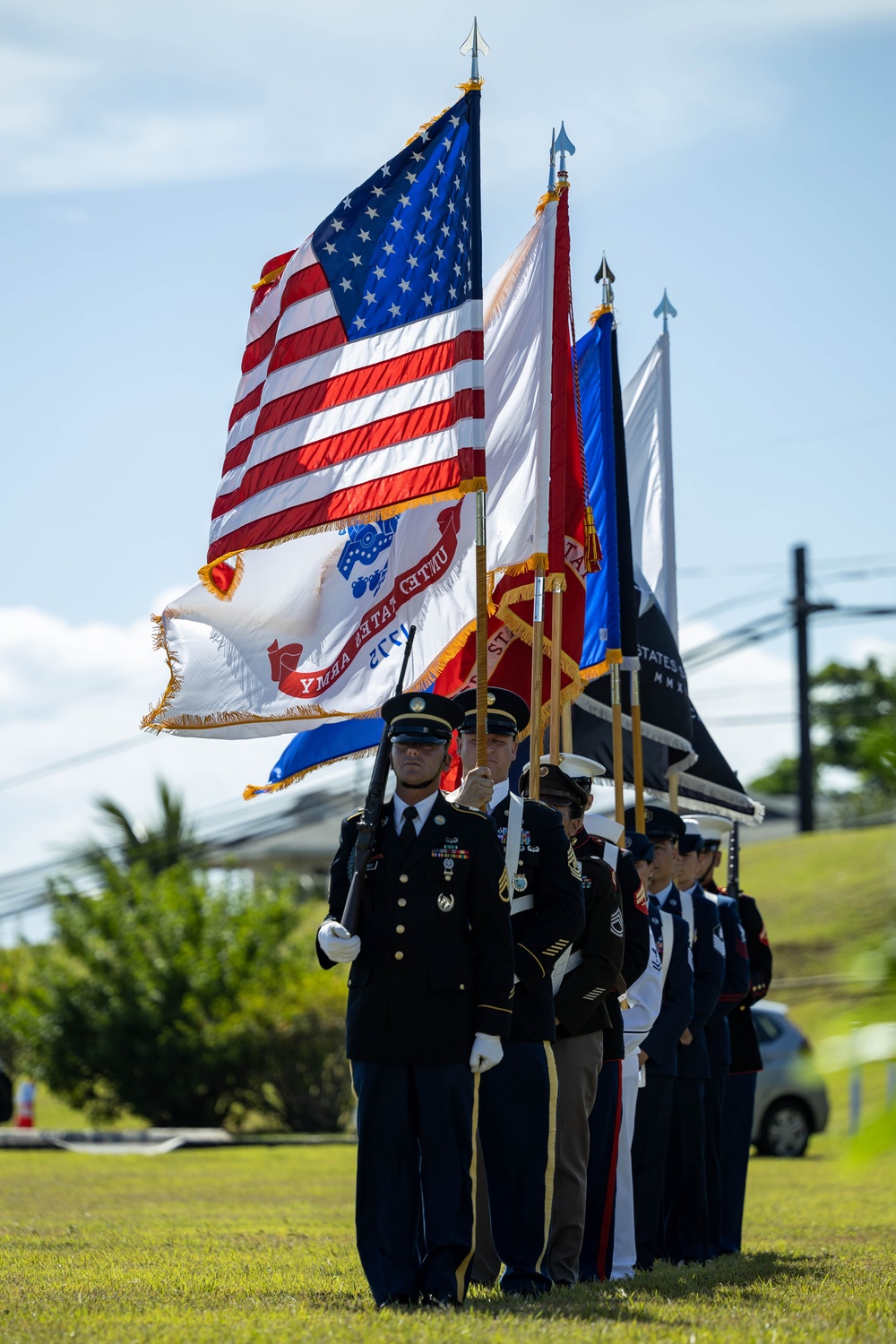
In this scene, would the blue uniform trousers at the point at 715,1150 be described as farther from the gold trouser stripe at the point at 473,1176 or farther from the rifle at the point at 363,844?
the rifle at the point at 363,844

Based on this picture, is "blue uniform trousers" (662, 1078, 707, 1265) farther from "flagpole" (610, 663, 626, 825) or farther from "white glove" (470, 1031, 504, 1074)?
"white glove" (470, 1031, 504, 1074)

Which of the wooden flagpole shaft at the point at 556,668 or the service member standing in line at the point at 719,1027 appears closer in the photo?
the wooden flagpole shaft at the point at 556,668

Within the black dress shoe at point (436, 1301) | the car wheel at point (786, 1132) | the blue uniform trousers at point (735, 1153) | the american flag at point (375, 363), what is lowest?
the car wheel at point (786, 1132)

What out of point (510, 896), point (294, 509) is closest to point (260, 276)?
point (294, 509)

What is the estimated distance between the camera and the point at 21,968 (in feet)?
102

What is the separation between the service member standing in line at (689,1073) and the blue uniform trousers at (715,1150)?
0.47 ft

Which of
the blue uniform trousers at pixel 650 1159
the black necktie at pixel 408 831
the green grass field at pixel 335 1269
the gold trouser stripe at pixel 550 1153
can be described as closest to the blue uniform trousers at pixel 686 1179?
the blue uniform trousers at pixel 650 1159

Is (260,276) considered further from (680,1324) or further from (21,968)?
(21,968)

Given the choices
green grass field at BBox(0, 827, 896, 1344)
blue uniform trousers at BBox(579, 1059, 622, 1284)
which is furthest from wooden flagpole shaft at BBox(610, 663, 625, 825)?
blue uniform trousers at BBox(579, 1059, 622, 1284)

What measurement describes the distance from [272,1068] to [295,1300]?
60.5 feet

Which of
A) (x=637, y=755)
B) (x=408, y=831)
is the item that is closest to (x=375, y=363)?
(x=637, y=755)

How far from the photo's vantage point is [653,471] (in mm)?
→ 11469

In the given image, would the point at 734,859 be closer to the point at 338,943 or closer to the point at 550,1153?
the point at 550,1153

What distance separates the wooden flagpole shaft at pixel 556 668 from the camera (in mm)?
7688
